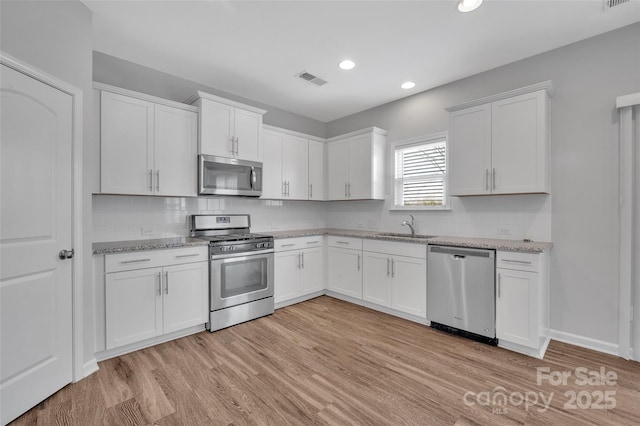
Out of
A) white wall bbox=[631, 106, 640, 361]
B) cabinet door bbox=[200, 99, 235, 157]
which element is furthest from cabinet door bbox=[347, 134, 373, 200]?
white wall bbox=[631, 106, 640, 361]

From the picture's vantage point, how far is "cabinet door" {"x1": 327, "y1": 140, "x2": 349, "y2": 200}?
4.52m

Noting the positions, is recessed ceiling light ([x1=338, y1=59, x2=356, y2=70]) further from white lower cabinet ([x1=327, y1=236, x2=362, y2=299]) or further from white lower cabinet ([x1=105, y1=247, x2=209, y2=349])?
white lower cabinet ([x1=105, y1=247, x2=209, y2=349])

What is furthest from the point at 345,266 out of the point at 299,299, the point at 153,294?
the point at 153,294

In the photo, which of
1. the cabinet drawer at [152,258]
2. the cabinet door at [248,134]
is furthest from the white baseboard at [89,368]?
the cabinet door at [248,134]

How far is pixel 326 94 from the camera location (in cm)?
405

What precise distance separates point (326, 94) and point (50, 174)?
10.4 feet

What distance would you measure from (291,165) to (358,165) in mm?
1022

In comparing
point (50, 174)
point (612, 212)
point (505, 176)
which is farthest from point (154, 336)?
point (612, 212)

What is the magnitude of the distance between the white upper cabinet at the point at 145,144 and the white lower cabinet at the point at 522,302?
10.9ft

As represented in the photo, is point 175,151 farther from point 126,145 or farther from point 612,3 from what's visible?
point 612,3

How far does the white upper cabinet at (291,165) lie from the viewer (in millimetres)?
4125

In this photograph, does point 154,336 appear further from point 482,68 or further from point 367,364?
point 482,68

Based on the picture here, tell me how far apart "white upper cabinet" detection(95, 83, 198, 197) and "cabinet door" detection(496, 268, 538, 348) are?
3.35 m

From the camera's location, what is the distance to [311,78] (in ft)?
11.7
